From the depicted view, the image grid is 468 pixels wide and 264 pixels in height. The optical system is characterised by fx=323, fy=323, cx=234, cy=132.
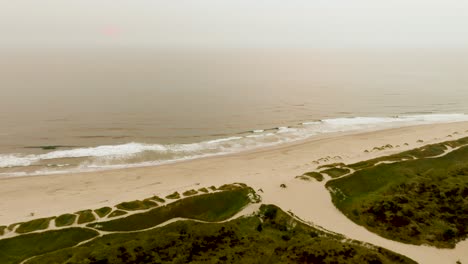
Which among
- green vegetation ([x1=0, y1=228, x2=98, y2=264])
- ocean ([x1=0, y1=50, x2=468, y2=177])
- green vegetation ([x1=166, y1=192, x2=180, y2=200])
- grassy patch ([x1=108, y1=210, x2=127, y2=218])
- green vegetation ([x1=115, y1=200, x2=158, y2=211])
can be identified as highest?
ocean ([x1=0, y1=50, x2=468, y2=177])

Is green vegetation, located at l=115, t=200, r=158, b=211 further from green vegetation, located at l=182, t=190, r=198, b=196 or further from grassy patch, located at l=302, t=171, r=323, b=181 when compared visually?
grassy patch, located at l=302, t=171, r=323, b=181

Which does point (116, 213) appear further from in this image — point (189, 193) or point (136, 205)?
point (189, 193)

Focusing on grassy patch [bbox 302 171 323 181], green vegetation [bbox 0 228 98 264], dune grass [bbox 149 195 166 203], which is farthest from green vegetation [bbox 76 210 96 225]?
grassy patch [bbox 302 171 323 181]

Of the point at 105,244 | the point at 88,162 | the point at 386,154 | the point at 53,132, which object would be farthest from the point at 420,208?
the point at 53,132

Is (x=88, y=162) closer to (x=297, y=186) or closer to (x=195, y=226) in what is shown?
(x=195, y=226)

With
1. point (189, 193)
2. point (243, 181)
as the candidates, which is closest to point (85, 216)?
point (189, 193)

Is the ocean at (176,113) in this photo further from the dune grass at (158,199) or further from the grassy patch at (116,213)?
the grassy patch at (116,213)
